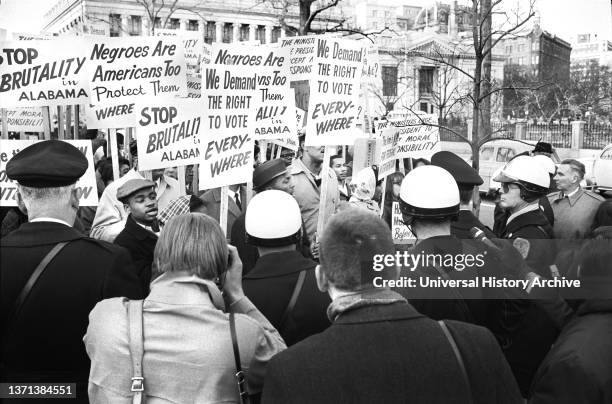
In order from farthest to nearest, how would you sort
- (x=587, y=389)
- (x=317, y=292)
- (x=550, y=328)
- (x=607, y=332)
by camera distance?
1. (x=550, y=328)
2. (x=317, y=292)
3. (x=607, y=332)
4. (x=587, y=389)

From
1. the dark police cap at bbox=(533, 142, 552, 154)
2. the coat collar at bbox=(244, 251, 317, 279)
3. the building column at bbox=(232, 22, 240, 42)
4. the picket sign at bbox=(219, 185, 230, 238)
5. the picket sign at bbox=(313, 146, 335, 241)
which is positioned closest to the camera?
the coat collar at bbox=(244, 251, 317, 279)

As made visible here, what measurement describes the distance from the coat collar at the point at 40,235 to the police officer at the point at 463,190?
2.05 meters

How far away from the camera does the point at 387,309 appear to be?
2068mm

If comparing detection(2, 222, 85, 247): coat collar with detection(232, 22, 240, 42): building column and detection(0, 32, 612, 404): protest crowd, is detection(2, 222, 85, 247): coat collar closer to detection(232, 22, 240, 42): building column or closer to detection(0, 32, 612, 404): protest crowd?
detection(0, 32, 612, 404): protest crowd

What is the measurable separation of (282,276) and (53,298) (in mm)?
990

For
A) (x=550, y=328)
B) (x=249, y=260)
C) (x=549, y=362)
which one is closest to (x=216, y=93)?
(x=249, y=260)

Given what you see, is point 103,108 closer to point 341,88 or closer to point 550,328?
point 341,88

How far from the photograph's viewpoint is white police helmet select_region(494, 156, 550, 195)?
4691 millimetres

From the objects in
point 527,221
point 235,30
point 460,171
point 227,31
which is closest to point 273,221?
point 460,171

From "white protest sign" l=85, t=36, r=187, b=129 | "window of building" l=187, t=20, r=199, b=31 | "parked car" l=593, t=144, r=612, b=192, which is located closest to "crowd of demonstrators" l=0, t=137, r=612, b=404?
"parked car" l=593, t=144, r=612, b=192

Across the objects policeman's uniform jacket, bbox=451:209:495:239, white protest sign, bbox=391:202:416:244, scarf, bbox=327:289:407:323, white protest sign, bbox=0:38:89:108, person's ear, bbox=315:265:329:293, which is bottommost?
white protest sign, bbox=391:202:416:244

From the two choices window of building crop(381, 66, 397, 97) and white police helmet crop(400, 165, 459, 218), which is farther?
window of building crop(381, 66, 397, 97)

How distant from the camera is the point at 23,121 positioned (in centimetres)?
919

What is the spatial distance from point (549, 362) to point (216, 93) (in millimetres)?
3932
